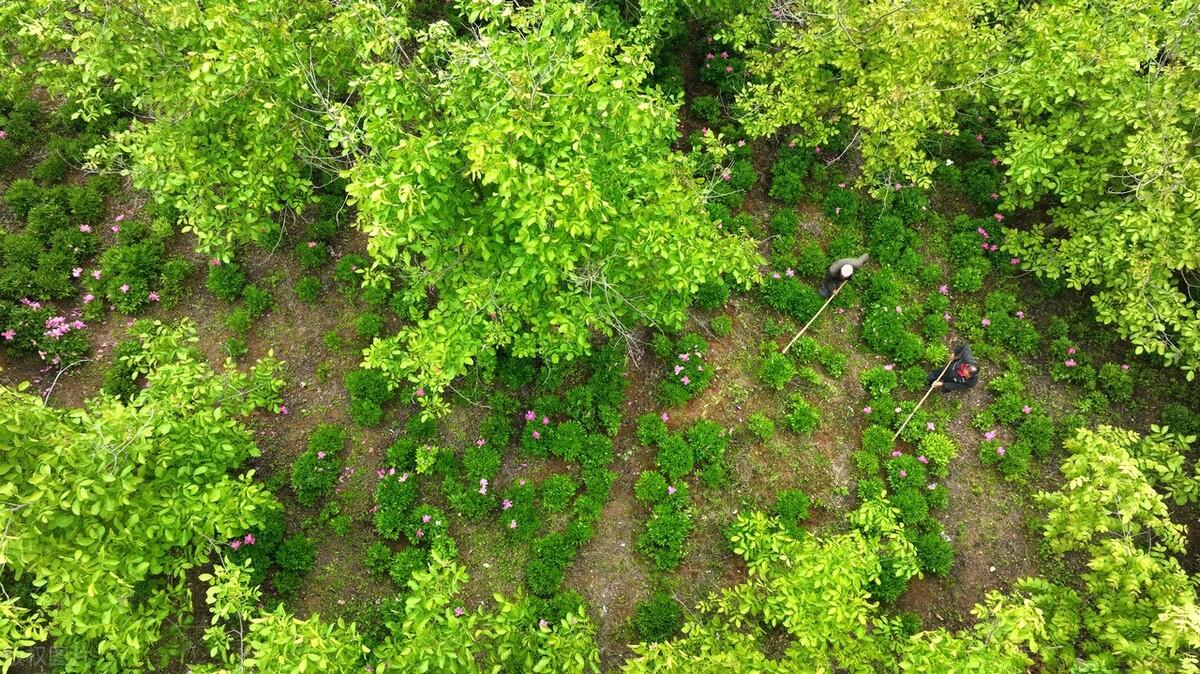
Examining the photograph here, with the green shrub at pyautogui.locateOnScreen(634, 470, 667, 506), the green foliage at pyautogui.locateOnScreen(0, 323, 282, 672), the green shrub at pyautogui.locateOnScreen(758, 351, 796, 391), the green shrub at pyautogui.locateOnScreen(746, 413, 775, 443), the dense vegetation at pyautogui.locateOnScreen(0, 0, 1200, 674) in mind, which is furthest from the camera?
the green shrub at pyautogui.locateOnScreen(758, 351, 796, 391)

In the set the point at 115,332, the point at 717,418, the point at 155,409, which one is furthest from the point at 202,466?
the point at 717,418

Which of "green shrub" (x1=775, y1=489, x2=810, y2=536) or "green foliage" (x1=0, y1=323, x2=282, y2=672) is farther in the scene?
"green shrub" (x1=775, y1=489, x2=810, y2=536)

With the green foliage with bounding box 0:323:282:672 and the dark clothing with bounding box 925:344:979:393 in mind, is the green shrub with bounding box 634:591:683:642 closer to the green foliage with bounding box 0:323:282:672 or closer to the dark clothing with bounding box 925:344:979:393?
the green foliage with bounding box 0:323:282:672

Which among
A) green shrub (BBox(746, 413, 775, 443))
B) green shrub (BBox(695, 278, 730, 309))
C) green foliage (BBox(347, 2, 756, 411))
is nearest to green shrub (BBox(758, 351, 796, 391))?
green shrub (BBox(746, 413, 775, 443))

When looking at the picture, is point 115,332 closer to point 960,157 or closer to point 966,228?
point 966,228

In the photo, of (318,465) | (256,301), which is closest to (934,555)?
(318,465)

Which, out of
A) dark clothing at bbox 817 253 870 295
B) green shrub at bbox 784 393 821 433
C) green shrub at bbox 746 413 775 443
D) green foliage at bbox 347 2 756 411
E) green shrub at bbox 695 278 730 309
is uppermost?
green foliage at bbox 347 2 756 411

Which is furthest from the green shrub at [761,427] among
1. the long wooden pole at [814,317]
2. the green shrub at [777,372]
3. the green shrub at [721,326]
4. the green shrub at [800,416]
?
the green shrub at [721,326]

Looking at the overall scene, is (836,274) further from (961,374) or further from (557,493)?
(557,493)
